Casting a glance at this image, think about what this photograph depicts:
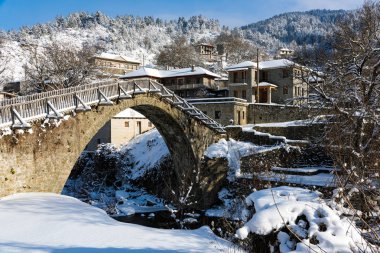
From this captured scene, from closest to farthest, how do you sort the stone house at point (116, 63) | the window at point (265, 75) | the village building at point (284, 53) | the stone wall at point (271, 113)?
1. the stone wall at point (271, 113)
2. the window at point (265, 75)
3. the stone house at point (116, 63)
4. the village building at point (284, 53)

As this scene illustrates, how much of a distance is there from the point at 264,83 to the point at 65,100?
98.9ft

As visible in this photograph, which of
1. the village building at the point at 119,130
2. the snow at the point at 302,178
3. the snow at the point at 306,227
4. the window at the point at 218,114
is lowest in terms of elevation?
the snow at the point at 302,178

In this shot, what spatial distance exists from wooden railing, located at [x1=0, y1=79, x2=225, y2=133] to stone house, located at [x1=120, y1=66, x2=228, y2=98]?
22115mm

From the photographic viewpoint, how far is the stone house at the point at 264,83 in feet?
137

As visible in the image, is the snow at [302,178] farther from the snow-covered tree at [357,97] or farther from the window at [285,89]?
the window at [285,89]

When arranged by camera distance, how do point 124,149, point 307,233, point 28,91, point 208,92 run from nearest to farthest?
point 307,233, point 124,149, point 28,91, point 208,92

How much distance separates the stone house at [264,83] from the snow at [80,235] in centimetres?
3333

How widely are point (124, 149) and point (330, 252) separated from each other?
3249 centimetres

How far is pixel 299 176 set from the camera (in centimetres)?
2328

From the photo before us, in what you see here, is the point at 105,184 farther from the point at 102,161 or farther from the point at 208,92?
the point at 208,92

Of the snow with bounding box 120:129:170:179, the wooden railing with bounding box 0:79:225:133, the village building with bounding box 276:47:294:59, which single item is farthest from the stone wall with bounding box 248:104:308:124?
the village building with bounding box 276:47:294:59

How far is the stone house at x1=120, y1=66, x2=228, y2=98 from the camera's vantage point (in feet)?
155

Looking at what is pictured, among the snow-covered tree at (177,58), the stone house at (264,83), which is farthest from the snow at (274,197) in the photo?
the snow-covered tree at (177,58)

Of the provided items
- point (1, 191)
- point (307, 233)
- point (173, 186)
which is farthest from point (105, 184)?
point (307, 233)
